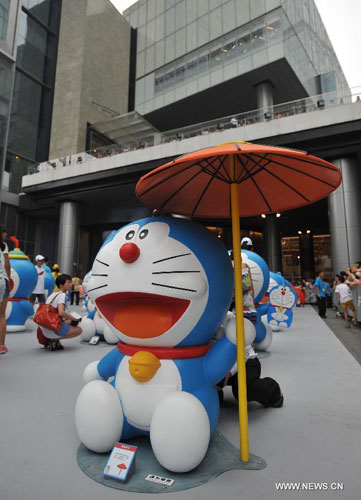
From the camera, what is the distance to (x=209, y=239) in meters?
2.44

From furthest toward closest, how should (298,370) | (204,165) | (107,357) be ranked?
(298,370) < (107,357) < (204,165)

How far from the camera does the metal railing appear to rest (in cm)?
1353

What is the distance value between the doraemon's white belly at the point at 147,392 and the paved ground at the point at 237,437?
43 centimetres

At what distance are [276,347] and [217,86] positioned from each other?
19224 millimetres

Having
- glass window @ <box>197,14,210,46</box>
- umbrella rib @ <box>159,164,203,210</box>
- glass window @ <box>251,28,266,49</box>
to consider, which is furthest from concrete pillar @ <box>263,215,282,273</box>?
umbrella rib @ <box>159,164,203,210</box>

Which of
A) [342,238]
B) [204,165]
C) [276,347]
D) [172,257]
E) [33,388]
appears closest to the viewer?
[172,257]

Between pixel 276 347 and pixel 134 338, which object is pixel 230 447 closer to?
pixel 134 338

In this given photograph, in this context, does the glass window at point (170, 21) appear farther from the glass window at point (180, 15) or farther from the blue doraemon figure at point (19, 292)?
the blue doraemon figure at point (19, 292)

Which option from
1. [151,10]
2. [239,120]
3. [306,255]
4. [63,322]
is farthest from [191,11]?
[63,322]

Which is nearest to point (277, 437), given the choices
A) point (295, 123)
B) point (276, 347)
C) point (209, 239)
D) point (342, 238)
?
point (209, 239)

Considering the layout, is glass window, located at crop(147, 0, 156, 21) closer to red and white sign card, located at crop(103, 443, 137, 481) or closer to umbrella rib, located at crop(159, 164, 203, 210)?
umbrella rib, located at crop(159, 164, 203, 210)

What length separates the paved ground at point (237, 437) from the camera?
174cm

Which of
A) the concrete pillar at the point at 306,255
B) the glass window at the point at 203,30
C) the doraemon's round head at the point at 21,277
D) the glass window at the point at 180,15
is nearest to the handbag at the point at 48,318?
the doraemon's round head at the point at 21,277

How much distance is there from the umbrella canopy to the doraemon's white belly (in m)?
1.26
